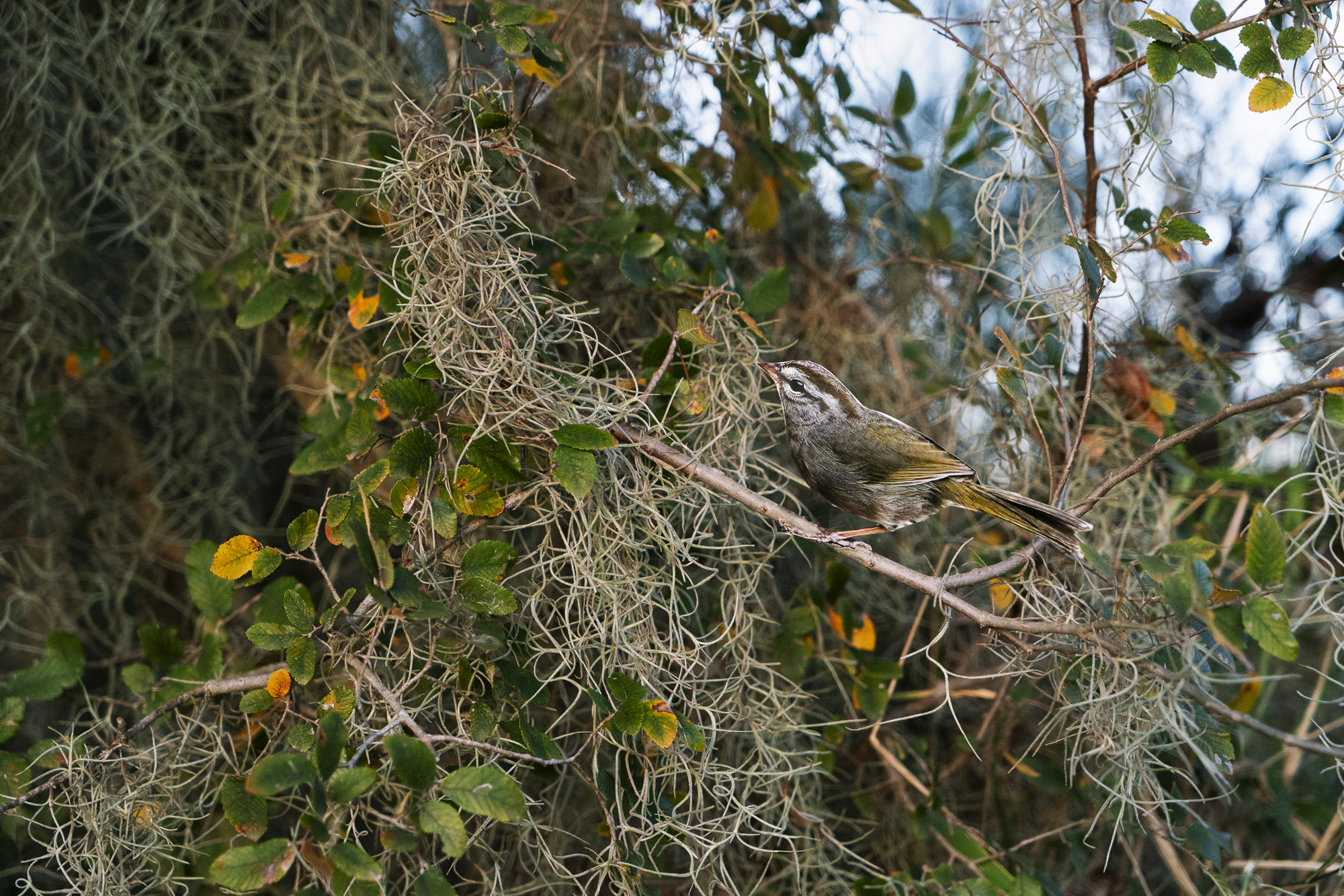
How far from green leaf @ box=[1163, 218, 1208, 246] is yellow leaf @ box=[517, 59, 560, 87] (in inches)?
42.8

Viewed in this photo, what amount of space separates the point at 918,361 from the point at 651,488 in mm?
1057

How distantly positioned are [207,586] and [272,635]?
1.38 ft

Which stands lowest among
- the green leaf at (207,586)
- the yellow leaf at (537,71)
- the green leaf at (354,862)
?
the green leaf at (207,586)

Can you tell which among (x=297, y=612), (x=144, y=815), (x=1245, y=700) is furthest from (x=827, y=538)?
(x=144, y=815)

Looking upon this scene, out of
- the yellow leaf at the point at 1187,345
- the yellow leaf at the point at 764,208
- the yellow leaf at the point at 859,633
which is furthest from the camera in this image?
the yellow leaf at the point at 764,208

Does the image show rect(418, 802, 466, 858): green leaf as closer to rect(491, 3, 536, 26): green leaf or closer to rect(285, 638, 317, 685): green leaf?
rect(285, 638, 317, 685): green leaf

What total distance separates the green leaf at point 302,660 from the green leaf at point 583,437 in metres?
0.48

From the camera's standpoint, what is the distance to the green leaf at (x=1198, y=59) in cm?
136

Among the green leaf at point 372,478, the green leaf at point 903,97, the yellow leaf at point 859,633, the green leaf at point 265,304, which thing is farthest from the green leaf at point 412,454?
the green leaf at point 903,97

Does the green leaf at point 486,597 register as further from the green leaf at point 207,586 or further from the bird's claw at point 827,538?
the green leaf at point 207,586

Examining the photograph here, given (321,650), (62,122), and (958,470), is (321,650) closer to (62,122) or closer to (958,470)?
(958,470)

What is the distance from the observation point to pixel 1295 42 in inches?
52.2

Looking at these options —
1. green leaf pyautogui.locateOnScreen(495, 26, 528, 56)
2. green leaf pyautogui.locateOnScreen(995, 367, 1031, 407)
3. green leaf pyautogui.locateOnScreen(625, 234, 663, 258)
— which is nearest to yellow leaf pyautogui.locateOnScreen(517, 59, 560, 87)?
green leaf pyautogui.locateOnScreen(495, 26, 528, 56)

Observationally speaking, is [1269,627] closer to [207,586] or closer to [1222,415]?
[1222,415]
